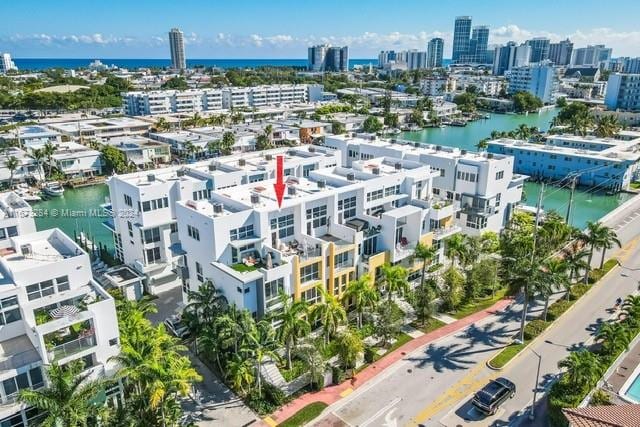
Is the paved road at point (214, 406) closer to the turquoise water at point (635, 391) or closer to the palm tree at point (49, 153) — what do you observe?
the turquoise water at point (635, 391)

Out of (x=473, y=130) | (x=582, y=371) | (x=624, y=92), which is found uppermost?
(x=624, y=92)

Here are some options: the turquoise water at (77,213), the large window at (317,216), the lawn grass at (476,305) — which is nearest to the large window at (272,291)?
the large window at (317,216)

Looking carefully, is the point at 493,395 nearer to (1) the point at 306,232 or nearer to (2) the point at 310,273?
(2) the point at 310,273

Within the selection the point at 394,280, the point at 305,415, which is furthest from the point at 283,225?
the point at 305,415

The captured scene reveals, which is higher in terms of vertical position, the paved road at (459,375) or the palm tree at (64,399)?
the palm tree at (64,399)

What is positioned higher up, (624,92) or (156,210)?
(624,92)

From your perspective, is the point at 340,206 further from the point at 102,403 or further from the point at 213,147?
the point at 213,147

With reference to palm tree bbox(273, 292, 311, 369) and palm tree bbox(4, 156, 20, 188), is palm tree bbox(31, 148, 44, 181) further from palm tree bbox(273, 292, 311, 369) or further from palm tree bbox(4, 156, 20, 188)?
palm tree bbox(273, 292, 311, 369)
